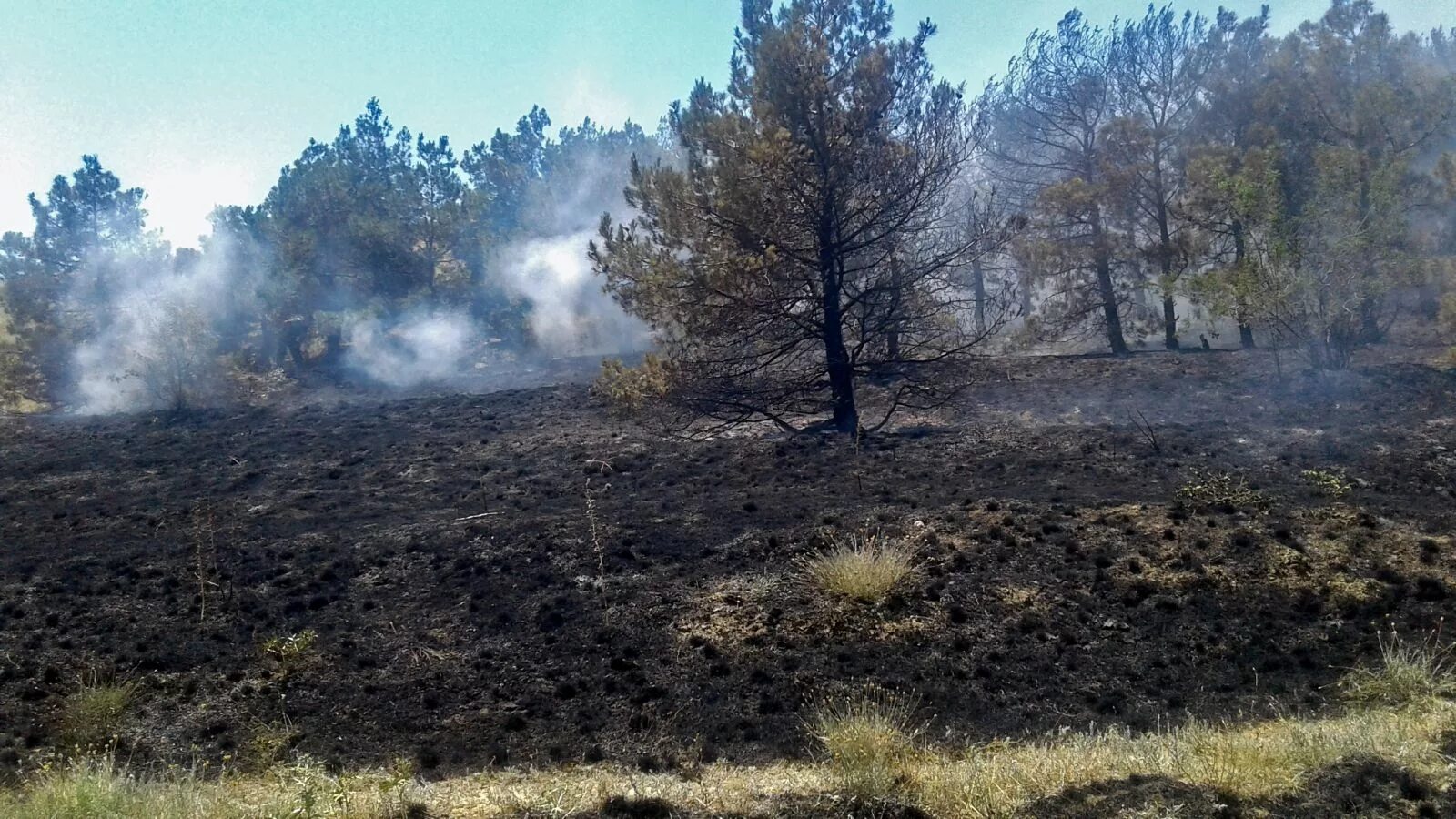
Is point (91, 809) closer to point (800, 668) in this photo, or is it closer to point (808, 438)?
point (800, 668)

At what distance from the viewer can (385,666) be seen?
6.42 m

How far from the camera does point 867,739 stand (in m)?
4.73

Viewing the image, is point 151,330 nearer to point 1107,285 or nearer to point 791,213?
point 791,213

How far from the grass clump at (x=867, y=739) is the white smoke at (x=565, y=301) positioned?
25633 millimetres

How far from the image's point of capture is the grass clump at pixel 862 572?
694 cm

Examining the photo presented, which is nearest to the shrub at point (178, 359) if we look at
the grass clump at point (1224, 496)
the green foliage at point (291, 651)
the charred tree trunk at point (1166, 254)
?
the green foliage at point (291, 651)

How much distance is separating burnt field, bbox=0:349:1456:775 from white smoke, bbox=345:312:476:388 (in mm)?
14523

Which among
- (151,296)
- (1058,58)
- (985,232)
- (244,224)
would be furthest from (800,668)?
(244,224)

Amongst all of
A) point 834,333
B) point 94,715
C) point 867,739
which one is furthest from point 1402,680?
point 94,715

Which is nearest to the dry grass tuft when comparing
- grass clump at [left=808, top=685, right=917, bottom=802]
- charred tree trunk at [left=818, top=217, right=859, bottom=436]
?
grass clump at [left=808, top=685, right=917, bottom=802]

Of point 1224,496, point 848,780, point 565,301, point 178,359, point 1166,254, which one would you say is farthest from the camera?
point 565,301

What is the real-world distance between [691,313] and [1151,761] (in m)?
7.50

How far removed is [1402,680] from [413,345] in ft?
92.9

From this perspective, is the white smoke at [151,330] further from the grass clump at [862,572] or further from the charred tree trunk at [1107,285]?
the charred tree trunk at [1107,285]
